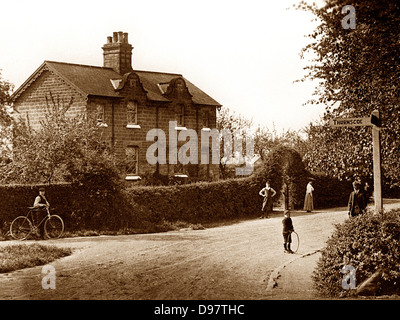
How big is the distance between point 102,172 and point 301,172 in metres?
13.5

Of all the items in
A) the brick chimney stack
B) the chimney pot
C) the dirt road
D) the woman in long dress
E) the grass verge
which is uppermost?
the chimney pot

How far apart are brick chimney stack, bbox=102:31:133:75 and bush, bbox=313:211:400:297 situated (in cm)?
3092

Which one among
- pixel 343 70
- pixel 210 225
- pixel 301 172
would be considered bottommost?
pixel 210 225

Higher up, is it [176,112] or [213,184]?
[176,112]

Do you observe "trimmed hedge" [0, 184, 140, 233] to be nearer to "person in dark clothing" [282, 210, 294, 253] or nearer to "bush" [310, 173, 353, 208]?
"person in dark clothing" [282, 210, 294, 253]

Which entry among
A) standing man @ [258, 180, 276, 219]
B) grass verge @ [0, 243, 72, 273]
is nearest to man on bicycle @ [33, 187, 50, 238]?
grass verge @ [0, 243, 72, 273]

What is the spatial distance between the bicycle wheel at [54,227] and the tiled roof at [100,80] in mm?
14848

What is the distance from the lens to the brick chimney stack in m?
40.7

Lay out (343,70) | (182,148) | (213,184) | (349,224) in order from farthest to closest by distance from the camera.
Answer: (182,148)
(213,184)
(343,70)
(349,224)

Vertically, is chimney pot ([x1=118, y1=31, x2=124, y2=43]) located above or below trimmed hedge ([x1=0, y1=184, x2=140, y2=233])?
above

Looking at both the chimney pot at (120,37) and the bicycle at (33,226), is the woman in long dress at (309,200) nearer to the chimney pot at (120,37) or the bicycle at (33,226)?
the bicycle at (33,226)
